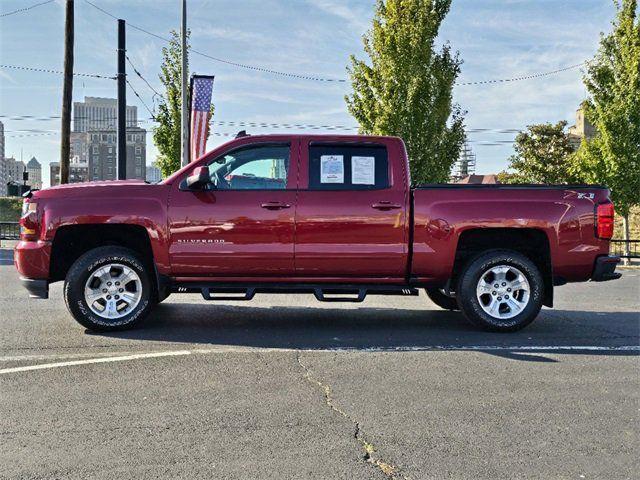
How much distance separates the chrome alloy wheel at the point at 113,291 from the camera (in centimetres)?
643

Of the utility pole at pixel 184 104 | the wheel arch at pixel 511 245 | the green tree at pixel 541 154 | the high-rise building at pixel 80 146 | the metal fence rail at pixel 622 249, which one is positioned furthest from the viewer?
the high-rise building at pixel 80 146

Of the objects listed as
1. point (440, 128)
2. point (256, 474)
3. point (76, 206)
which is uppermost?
point (440, 128)

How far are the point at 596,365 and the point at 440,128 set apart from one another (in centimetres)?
1546

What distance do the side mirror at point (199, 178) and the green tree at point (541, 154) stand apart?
34.7 meters

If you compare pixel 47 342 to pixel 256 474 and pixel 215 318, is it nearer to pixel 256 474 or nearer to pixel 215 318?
pixel 215 318

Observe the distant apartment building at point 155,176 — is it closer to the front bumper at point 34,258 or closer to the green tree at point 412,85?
the front bumper at point 34,258

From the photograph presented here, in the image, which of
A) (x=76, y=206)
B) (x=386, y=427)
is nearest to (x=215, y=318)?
(x=76, y=206)

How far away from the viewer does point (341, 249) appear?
21.1 feet

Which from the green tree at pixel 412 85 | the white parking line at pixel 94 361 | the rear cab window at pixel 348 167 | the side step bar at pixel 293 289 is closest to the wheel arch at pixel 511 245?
the side step bar at pixel 293 289

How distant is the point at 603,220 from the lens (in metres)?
6.52

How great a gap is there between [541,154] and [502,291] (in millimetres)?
34615

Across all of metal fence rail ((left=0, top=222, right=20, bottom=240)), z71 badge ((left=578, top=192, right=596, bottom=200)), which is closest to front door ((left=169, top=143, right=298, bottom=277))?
z71 badge ((left=578, top=192, right=596, bottom=200))

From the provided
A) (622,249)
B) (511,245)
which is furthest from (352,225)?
(622,249)

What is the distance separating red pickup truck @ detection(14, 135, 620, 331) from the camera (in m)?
6.41
